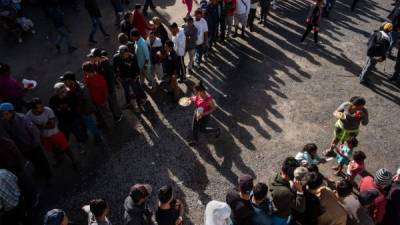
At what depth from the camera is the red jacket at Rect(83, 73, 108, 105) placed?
7.86 meters

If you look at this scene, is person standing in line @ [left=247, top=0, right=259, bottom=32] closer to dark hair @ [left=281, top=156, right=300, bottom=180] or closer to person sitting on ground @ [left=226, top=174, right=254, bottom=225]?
dark hair @ [left=281, top=156, right=300, bottom=180]

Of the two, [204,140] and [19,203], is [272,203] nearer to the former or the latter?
[204,140]

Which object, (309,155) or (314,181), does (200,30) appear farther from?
(314,181)

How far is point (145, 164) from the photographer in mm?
8227

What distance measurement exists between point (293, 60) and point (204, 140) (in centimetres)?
471

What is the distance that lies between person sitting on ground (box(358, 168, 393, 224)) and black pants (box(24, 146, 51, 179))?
235 inches

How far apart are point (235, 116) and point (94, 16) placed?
5750 mm

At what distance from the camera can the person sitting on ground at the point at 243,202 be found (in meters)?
5.55

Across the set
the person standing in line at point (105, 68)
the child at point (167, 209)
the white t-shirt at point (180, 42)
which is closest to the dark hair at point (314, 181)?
the child at point (167, 209)

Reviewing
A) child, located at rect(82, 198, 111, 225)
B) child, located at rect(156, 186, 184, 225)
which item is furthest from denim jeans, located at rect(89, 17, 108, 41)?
child, located at rect(156, 186, 184, 225)

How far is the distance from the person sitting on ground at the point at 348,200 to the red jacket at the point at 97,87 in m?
5.13

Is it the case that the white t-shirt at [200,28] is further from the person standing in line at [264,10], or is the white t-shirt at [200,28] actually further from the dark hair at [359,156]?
the dark hair at [359,156]

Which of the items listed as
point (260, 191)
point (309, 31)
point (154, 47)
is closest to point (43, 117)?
point (154, 47)

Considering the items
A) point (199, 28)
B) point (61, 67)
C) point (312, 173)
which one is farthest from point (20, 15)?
point (312, 173)
